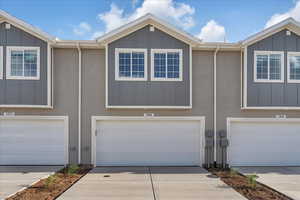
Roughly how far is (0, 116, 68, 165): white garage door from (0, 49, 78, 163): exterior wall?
27cm

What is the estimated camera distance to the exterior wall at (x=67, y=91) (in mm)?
8852

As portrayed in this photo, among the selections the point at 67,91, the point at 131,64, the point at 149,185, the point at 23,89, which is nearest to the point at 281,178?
the point at 149,185

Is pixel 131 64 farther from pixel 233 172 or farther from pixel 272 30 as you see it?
pixel 272 30

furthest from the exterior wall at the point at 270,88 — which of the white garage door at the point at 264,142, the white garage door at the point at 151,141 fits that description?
the white garage door at the point at 151,141

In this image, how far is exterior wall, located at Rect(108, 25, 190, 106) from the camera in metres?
8.60

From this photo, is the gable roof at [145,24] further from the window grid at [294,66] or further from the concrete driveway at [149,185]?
the concrete driveway at [149,185]

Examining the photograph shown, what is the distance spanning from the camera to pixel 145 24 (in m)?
8.78

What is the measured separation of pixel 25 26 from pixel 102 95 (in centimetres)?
389

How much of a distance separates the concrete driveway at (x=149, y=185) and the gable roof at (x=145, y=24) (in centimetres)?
496

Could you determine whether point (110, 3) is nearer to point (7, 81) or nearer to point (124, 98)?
point (124, 98)

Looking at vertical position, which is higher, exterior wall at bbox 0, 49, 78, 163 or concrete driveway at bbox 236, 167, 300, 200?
exterior wall at bbox 0, 49, 78, 163

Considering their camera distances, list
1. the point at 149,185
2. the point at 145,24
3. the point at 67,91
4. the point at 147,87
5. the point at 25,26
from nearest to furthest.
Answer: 1. the point at 149,185
2. the point at 25,26
3. the point at 147,87
4. the point at 145,24
5. the point at 67,91

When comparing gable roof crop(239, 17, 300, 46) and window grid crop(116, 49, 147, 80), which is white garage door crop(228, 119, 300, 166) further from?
window grid crop(116, 49, 147, 80)

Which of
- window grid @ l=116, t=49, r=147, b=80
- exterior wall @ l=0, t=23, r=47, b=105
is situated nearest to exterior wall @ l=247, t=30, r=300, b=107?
window grid @ l=116, t=49, r=147, b=80
